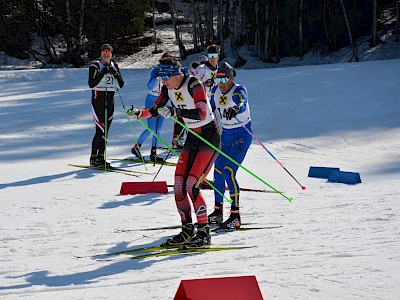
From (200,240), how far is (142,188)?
105 inches

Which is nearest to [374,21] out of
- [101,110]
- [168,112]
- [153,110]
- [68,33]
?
[68,33]

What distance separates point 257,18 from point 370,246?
23205mm

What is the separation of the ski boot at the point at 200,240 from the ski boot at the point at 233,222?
657 mm

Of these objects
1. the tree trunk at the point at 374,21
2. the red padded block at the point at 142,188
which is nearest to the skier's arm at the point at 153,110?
the red padded block at the point at 142,188

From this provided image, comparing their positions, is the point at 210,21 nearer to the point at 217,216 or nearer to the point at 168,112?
the point at 217,216

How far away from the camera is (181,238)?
573 centimetres

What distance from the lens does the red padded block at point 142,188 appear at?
8180 mm

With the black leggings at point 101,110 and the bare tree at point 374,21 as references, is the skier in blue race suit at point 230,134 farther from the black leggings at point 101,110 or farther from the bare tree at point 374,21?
the bare tree at point 374,21

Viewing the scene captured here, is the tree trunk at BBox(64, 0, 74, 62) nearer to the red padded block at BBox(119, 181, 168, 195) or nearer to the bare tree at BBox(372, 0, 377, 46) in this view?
the bare tree at BBox(372, 0, 377, 46)

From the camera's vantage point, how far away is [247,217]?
7012 millimetres

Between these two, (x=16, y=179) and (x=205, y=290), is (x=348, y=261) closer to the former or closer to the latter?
(x=205, y=290)

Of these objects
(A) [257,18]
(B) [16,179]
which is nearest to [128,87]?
(B) [16,179]

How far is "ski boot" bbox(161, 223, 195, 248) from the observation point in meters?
5.65

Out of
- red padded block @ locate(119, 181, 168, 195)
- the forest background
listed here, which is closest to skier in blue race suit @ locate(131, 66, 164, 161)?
red padded block @ locate(119, 181, 168, 195)
